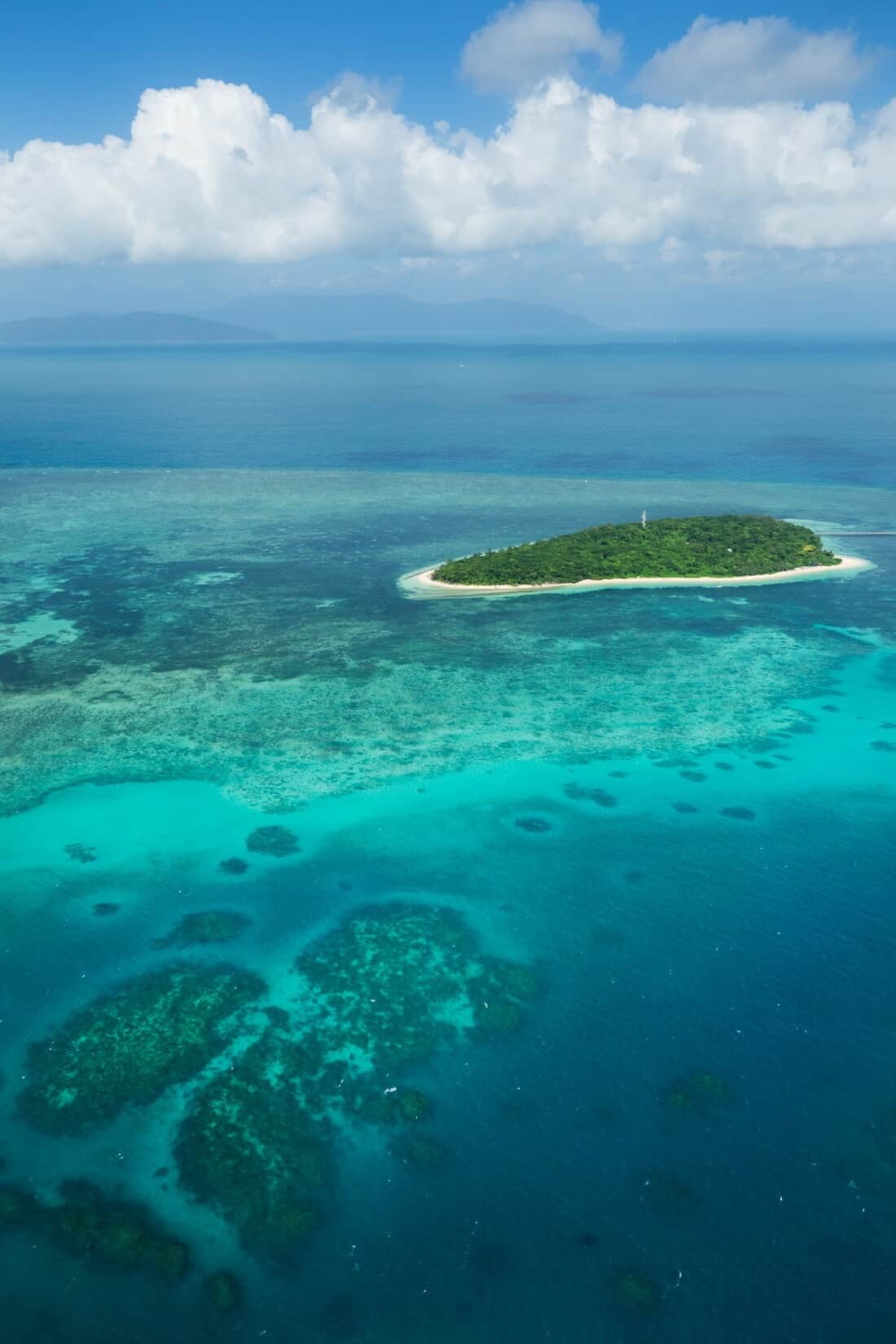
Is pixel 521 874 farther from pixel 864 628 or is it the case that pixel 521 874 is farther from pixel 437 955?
pixel 864 628

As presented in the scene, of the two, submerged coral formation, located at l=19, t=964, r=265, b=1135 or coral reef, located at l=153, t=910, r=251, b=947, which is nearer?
submerged coral formation, located at l=19, t=964, r=265, b=1135

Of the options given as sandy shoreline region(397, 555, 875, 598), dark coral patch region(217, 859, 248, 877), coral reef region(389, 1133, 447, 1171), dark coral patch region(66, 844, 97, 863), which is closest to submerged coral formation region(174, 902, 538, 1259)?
coral reef region(389, 1133, 447, 1171)

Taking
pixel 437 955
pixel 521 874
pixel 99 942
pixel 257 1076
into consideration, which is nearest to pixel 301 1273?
pixel 257 1076

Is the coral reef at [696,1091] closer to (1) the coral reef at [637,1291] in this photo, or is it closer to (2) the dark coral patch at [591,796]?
(1) the coral reef at [637,1291]

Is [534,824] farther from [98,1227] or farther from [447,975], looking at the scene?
[98,1227]

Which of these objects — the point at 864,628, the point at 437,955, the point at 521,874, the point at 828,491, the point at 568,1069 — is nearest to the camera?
the point at 568,1069

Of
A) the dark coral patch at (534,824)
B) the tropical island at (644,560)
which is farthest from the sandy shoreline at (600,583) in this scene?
the dark coral patch at (534,824)

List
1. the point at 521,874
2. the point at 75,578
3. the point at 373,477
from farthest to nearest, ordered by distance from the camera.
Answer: the point at 373,477
the point at 75,578
the point at 521,874

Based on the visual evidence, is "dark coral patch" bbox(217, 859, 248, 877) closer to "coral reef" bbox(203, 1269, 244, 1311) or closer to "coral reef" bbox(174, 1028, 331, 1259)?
"coral reef" bbox(174, 1028, 331, 1259)
